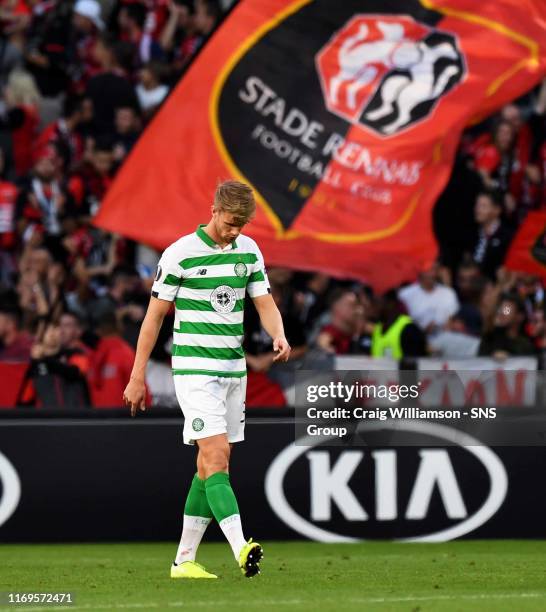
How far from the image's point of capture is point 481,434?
10414 millimetres

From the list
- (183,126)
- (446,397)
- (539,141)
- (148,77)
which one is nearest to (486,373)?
(446,397)

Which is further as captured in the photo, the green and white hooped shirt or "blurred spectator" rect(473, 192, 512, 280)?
"blurred spectator" rect(473, 192, 512, 280)

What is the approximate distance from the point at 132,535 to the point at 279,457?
42.8 inches

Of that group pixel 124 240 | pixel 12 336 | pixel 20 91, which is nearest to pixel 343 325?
pixel 12 336

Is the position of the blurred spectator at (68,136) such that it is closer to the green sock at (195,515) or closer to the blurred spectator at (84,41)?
the blurred spectator at (84,41)

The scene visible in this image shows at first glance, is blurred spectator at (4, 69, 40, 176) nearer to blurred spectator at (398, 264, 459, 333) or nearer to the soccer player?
blurred spectator at (398, 264, 459, 333)

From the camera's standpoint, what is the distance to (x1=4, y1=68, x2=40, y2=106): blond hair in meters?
16.4

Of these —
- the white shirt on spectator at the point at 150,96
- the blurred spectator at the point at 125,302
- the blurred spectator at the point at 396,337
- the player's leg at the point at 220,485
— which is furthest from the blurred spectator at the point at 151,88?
the player's leg at the point at 220,485

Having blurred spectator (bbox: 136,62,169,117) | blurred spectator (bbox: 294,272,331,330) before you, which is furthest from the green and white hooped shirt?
blurred spectator (bbox: 136,62,169,117)

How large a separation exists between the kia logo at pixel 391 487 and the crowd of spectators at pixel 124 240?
0.89 meters

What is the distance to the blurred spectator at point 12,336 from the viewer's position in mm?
12453

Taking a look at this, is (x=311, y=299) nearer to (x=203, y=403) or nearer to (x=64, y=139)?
(x=64, y=139)

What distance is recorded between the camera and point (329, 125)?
39.1 feet

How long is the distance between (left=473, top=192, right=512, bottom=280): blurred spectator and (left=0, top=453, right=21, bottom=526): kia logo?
5.74m
